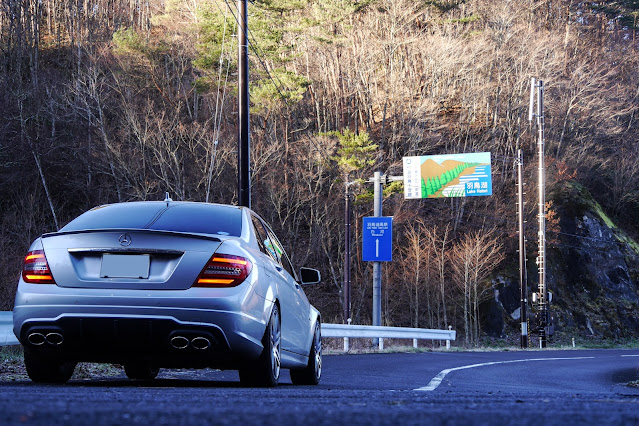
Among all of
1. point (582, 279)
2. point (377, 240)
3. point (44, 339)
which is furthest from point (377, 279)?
point (582, 279)

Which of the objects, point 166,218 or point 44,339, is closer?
point 44,339

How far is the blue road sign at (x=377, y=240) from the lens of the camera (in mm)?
32438

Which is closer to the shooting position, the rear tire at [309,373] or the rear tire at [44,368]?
the rear tire at [44,368]

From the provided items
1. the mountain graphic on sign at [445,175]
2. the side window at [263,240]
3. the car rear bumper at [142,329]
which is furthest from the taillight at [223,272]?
the mountain graphic on sign at [445,175]

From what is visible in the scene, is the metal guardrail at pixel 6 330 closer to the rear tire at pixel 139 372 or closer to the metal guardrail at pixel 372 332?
the rear tire at pixel 139 372

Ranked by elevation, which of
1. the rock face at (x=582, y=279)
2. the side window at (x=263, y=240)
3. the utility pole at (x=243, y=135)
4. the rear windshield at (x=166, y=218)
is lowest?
the rock face at (x=582, y=279)

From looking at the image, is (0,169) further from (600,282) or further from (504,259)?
(600,282)

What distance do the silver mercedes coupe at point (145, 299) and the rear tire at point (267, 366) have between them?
1cm

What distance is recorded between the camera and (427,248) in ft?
172

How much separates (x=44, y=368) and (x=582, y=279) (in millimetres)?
52772

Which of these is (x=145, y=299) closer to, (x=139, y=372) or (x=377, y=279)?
(x=139, y=372)

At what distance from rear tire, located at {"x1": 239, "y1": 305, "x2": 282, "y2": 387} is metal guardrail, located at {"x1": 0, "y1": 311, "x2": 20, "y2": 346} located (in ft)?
12.2

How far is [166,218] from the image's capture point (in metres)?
7.37

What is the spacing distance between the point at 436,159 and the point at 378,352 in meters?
14.3
